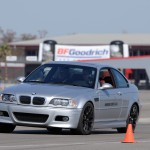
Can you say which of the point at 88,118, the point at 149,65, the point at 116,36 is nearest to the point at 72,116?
the point at 88,118

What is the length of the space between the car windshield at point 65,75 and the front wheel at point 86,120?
28.0 inches

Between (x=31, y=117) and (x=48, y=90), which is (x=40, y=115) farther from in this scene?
(x=48, y=90)

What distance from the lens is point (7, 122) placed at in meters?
16.1

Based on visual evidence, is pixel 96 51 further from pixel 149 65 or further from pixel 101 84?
pixel 101 84

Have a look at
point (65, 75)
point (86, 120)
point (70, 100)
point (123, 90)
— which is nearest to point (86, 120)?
point (86, 120)

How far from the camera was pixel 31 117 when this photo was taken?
15.9 meters

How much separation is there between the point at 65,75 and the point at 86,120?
1.32 meters

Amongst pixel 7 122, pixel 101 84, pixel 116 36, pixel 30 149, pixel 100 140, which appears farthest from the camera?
pixel 116 36

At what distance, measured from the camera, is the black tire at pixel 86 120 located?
16.0m

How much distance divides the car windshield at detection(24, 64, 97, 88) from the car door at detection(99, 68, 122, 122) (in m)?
0.36

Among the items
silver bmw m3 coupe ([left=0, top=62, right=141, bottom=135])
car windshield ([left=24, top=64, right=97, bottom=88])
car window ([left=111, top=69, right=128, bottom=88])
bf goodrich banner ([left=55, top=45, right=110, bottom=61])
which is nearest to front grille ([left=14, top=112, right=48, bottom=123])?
silver bmw m3 coupe ([left=0, top=62, right=141, bottom=135])

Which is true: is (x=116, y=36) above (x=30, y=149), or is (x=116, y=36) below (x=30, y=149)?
above

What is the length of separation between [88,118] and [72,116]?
56cm

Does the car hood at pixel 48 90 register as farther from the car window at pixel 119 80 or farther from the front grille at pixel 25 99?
the car window at pixel 119 80
